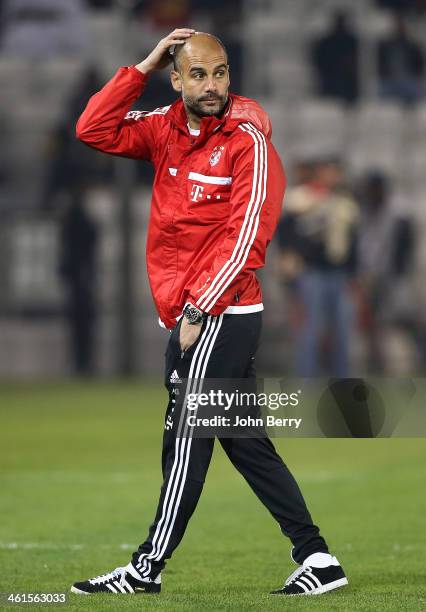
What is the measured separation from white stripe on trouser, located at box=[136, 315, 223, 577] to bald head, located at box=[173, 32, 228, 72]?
99 cm

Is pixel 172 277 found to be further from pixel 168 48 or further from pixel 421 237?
pixel 421 237

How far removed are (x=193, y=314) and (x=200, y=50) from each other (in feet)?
3.32

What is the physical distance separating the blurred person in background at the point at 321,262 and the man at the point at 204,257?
36.8 ft

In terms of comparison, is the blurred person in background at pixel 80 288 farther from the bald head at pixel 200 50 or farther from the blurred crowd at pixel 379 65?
the bald head at pixel 200 50

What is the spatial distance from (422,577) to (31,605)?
179 centimetres

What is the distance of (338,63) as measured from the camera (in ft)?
71.4

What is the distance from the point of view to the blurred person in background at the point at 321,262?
1745cm

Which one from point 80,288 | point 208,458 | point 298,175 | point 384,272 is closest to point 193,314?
point 208,458

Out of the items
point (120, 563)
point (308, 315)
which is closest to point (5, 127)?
point (308, 315)

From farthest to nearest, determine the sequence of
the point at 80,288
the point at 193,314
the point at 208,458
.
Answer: the point at 80,288 → the point at 208,458 → the point at 193,314

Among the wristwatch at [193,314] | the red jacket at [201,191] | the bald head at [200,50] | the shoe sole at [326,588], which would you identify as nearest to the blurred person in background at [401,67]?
the red jacket at [201,191]

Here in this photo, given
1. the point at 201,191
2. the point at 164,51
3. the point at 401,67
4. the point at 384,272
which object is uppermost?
the point at 164,51

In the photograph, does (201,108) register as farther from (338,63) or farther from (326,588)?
(338,63)

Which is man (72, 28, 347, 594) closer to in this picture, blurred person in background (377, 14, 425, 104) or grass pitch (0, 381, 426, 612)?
grass pitch (0, 381, 426, 612)
